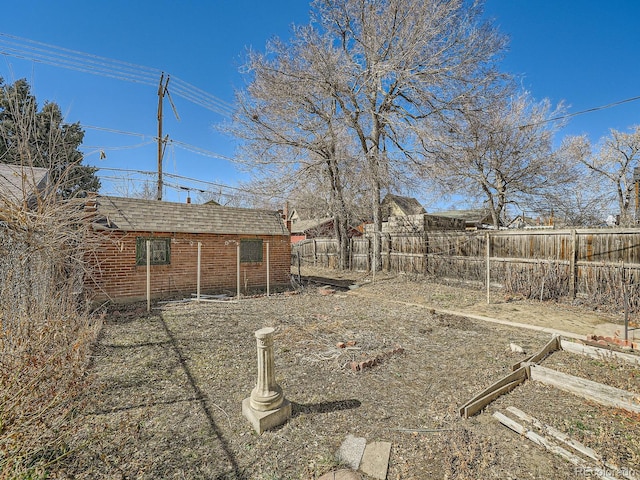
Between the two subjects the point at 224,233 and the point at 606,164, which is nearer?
the point at 224,233

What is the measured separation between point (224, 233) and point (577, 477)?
9.87 m

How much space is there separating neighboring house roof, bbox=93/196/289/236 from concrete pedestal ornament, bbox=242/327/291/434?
6811 millimetres

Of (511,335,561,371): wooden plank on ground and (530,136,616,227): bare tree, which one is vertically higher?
(530,136,616,227): bare tree

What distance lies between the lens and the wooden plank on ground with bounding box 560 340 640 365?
418 cm

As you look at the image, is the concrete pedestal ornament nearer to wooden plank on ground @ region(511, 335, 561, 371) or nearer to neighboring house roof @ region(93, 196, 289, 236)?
wooden plank on ground @ region(511, 335, 561, 371)

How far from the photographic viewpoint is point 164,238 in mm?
9328

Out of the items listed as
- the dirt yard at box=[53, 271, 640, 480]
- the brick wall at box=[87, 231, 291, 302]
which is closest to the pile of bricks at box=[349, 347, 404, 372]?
the dirt yard at box=[53, 271, 640, 480]

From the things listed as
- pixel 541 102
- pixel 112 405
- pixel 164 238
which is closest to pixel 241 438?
pixel 112 405

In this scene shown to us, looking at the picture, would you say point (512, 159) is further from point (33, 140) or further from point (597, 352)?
point (33, 140)

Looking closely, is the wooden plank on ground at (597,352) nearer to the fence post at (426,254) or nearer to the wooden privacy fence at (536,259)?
the wooden privacy fence at (536,259)

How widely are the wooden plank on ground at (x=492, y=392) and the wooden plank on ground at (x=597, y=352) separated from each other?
1.55 meters

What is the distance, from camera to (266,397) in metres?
3.12

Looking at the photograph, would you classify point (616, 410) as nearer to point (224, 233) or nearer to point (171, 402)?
point (171, 402)

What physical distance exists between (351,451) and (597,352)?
168 inches
